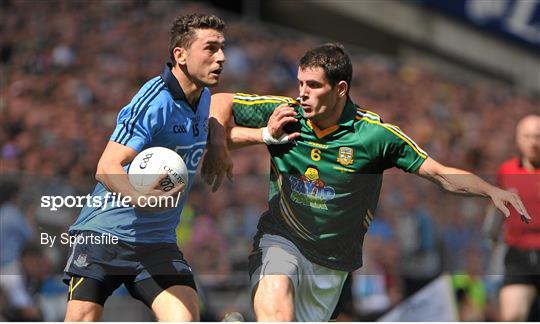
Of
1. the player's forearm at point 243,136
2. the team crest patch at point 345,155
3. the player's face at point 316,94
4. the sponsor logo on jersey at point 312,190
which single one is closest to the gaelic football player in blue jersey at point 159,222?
the player's forearm at point 243,136

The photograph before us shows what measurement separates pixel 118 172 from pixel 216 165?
0.79m

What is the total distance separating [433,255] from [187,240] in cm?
250

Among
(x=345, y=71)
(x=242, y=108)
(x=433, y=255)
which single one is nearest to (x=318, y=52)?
(x=345, y=71)

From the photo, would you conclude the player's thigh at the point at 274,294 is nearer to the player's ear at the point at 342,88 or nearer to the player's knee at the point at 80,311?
the player's knee at the point at 80,311

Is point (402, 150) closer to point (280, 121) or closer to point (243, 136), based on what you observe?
point (280, 121)

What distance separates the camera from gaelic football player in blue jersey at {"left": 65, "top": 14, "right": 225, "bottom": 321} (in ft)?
20.8

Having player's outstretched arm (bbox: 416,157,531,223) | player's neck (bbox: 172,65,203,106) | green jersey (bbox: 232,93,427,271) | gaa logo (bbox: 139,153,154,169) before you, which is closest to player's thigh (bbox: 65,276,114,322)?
gaa logo (bbox: 139,153,154,169)

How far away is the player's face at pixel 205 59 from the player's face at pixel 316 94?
47 centimetres

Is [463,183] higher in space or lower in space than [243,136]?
lower

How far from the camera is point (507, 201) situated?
631 centimetres

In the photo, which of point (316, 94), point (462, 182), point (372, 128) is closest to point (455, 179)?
point (462, 182)

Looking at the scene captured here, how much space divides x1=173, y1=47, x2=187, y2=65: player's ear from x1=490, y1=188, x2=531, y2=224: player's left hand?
1.87 meters

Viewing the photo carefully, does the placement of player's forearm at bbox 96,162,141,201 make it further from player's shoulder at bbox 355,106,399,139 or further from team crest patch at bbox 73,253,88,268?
player's shoulder at bbox 355,106,399,139

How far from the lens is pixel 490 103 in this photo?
22.0 meters
